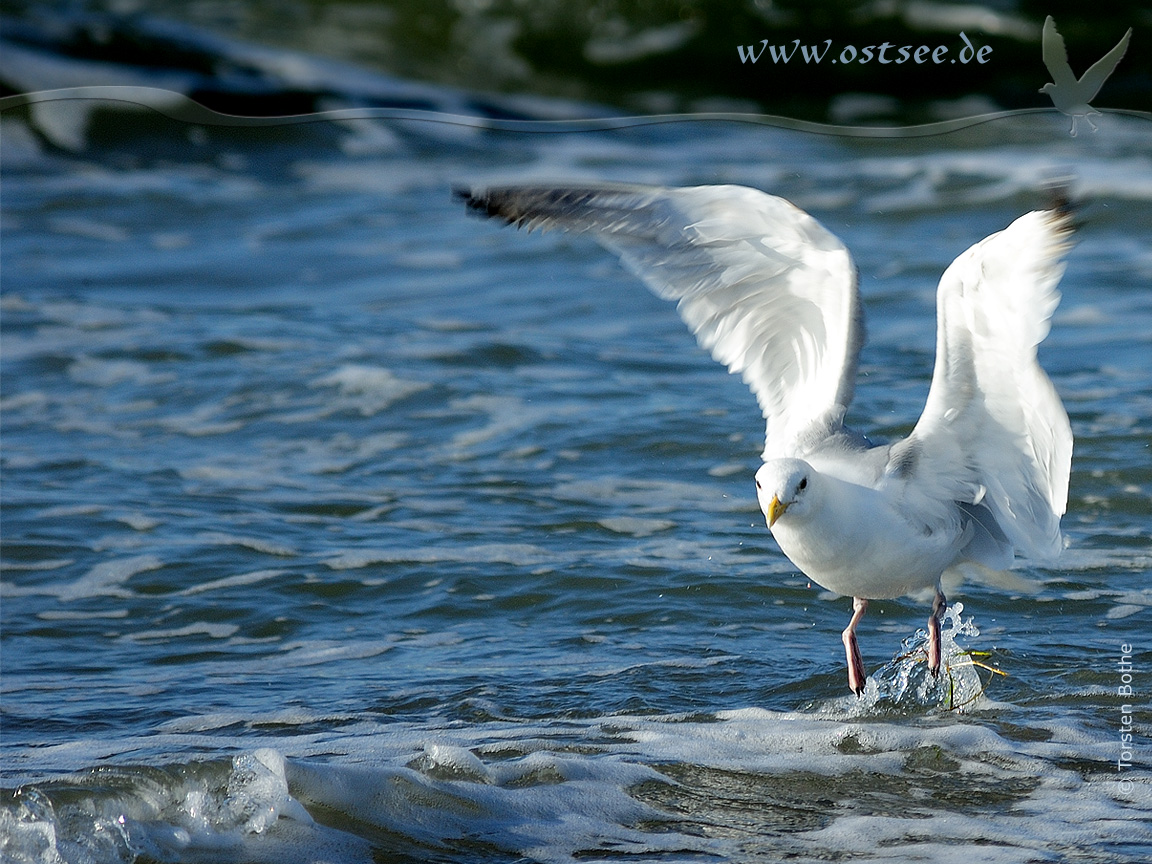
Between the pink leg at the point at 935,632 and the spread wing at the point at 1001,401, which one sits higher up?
the spread wing at the point at 1001,401

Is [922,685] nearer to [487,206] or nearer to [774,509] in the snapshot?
[774,509]

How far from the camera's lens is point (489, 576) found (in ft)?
19.0

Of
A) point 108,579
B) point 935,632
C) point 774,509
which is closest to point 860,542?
point 774,509

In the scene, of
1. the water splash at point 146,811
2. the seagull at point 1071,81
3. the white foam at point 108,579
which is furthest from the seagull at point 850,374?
the white foam at point 108,579

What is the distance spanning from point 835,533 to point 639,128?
9801 mm

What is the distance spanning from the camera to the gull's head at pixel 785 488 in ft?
13.5

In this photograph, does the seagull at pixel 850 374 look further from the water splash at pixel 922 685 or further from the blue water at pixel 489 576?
the blue water at pixel 489 576

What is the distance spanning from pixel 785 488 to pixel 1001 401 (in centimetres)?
73

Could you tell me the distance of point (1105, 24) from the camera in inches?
587

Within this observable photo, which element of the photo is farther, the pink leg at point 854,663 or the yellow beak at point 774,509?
the pink leg at point 854,663

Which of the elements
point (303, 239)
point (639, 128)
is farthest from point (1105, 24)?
point (303, 239)

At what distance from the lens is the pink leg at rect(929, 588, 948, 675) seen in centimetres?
477

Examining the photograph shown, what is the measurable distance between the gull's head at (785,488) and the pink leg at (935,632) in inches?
33.9

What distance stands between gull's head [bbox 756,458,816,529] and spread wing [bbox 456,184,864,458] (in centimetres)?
49
